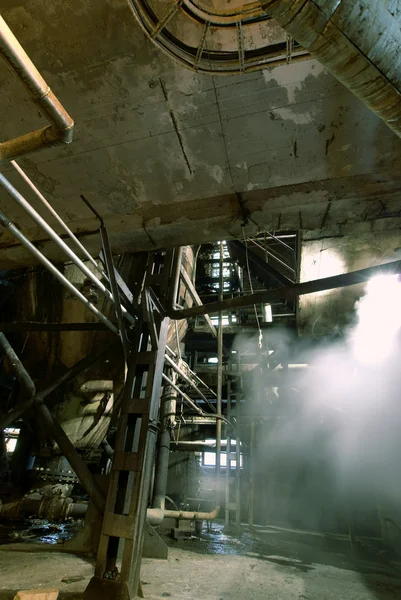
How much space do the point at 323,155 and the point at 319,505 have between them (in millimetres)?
9882

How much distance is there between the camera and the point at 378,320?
6.47 meters

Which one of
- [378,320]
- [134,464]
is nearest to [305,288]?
[134,464]

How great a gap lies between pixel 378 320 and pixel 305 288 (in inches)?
167

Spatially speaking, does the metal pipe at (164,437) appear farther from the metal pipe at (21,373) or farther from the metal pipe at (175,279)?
the metal pipe at (175,279)

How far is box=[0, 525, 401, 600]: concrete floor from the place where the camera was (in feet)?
9.93

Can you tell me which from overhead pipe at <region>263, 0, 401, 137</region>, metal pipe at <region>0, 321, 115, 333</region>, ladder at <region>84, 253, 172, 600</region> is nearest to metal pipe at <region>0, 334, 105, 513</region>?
metal pipe at <region>0, 321, 115, 333</region>

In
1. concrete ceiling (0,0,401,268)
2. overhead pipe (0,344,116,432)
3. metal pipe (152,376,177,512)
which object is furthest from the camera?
metal pipe (152,376,177,512)

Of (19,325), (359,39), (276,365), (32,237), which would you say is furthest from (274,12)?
(276,365)

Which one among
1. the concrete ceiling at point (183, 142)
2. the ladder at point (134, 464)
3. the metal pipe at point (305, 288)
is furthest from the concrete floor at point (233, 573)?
the concrete ceiling at point (183, 142)

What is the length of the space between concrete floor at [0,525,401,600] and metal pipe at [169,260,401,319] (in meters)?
2.83

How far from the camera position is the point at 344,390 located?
832 cm

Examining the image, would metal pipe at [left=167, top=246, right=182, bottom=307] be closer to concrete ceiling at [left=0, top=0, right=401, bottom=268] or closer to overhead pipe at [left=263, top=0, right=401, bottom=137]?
concrete ceiling at [left=0, top=0, right=401, bottom=268]

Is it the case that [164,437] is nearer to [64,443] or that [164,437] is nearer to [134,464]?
[64,443]

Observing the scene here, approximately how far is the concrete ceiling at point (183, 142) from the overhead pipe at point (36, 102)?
1.37m
